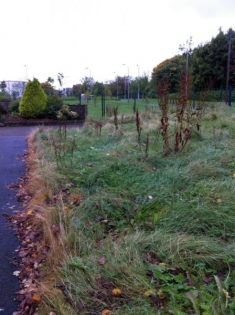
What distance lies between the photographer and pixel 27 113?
1675cm

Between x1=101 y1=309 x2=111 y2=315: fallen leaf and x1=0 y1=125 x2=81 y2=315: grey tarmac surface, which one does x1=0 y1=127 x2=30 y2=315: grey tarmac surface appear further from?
x1=101 y1=309 x2=111 y2=315: fallen leaf

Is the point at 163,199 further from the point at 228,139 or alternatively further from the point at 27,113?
the point at 27,113

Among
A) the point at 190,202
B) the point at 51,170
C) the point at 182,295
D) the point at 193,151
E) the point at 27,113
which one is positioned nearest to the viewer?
the point at 182,295

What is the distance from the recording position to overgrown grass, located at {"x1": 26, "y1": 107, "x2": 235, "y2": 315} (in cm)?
216

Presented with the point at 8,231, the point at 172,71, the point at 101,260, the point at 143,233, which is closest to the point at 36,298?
the point at 101,260

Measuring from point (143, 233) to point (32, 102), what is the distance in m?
15.0

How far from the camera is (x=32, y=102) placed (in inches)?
658

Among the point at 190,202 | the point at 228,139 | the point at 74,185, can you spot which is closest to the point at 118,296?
the point at 190,202

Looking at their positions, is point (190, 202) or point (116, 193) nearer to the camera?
point (190, 202)

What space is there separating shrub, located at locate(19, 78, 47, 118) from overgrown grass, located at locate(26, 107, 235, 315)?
39.0 feet

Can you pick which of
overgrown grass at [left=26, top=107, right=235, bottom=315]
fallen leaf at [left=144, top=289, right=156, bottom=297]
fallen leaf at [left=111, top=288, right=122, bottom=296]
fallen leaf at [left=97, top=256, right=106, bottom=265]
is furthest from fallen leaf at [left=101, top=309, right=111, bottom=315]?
fallen leaf at [left=97, top=256, right=106, bottom=265]

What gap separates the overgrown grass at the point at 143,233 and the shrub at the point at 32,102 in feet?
39.0

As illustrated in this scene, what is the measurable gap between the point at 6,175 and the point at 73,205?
2758 mm

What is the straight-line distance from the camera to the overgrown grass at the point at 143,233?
216 cm
